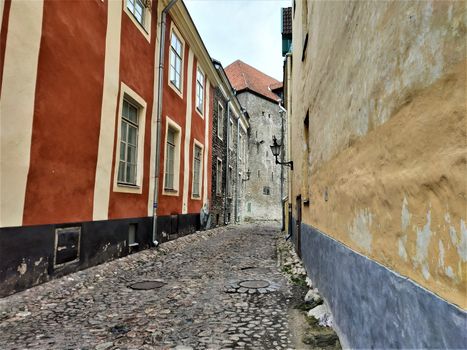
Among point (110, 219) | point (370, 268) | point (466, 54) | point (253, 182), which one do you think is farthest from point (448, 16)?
point (253, 182)

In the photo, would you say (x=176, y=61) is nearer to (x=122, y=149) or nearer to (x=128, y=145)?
(x=128, y=145)

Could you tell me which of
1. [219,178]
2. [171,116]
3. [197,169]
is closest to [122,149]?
[171,116]

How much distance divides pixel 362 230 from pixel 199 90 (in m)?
11.3

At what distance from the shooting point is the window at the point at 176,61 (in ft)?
31.9

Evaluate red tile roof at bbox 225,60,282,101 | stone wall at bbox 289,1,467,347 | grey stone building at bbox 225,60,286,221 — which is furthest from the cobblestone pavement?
red tile roof at bbox 225,60,282,101

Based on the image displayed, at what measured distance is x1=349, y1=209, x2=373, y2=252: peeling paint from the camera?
2.19 m

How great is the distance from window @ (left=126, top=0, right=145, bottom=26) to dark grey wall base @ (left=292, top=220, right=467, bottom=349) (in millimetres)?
6438

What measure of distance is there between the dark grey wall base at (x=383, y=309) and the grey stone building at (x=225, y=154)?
11836 millimetres

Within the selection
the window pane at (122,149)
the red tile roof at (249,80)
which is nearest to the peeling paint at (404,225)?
the window pane at (122,149)

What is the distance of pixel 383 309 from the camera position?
6.06 ft

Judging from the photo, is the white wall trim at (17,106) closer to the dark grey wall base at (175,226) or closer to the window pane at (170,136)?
the dark grey wall base at (175,226)

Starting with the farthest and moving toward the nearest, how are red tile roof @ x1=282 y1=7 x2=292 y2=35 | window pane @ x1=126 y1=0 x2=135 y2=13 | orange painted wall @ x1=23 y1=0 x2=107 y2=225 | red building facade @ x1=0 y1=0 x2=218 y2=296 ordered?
1. red tile roof @ x1=282 y1=7 x2=292 y2=35
2. window pane @ x1=126 y1=0 x2=135 y2=13
3. orange painted wall @ x1=23 y1=0 x2=107 y2=225
4. red building facade @ x1=0 y1=0 x2=218 y2=296

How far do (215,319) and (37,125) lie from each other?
3313 mm

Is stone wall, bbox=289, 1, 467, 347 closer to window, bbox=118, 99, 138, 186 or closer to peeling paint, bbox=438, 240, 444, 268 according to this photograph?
peeling paint, bbox=438, 240, 444, 268
